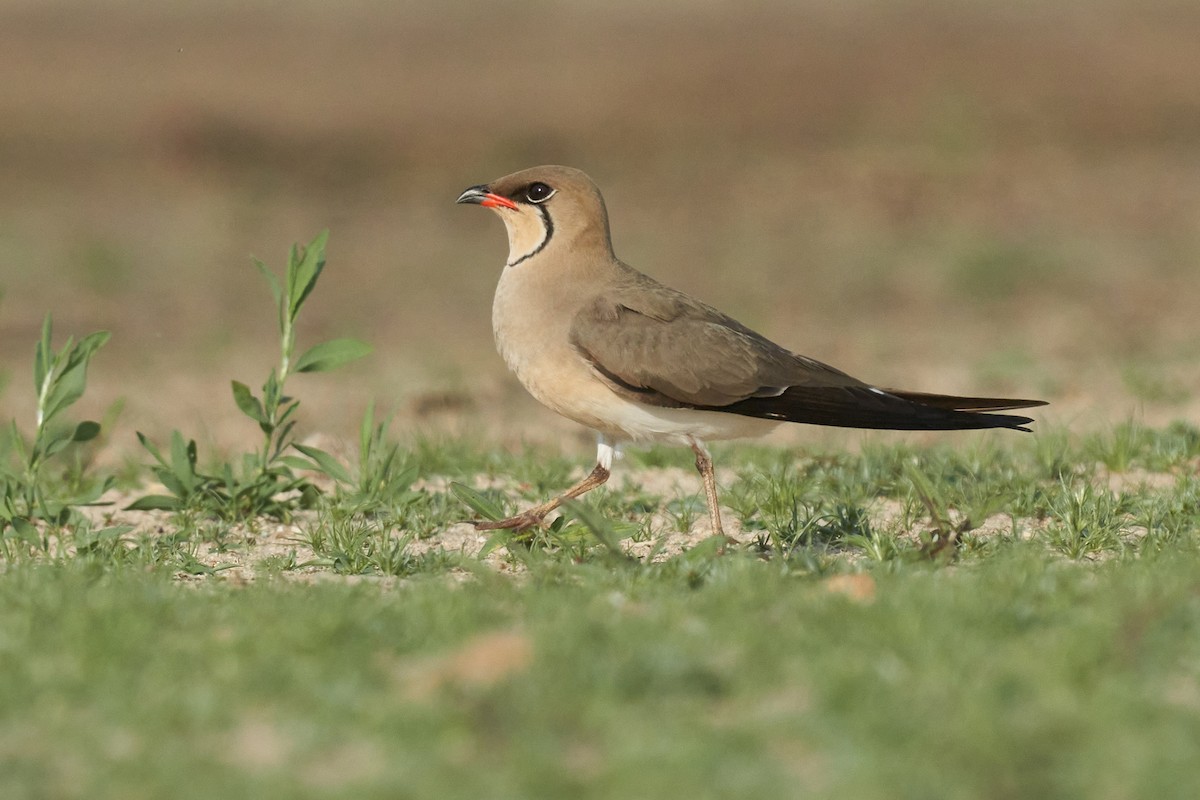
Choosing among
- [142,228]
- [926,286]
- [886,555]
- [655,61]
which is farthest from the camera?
[655,61]

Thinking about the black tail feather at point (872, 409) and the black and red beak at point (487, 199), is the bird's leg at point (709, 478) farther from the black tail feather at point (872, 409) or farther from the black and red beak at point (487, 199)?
the black and red beak at point (487, 199)

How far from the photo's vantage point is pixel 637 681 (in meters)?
3.63

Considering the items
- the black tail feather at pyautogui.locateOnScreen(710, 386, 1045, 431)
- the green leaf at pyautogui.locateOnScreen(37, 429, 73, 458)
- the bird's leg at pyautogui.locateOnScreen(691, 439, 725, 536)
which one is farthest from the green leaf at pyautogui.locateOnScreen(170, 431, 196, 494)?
the black tail feather at pyautogui.locateOnScreen(710, 386, 1045, 431)

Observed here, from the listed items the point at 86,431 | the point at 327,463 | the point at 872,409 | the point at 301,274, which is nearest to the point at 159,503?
the point at 86,431

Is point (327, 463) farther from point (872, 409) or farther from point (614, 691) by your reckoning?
point (614, 691)

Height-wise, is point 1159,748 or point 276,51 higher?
point 276,51

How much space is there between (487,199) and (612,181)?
1228 cm

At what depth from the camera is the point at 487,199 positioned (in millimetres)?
6086

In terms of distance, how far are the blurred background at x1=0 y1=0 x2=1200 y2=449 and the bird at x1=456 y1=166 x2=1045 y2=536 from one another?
2.01 m

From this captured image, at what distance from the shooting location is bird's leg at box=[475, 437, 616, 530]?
5.43m

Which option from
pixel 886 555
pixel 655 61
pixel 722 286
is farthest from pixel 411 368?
pixel 655 61

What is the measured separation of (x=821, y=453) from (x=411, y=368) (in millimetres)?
4291

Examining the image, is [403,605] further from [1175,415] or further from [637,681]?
[1175,415]

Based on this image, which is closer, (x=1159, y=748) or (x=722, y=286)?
(x=1159, y=748)
